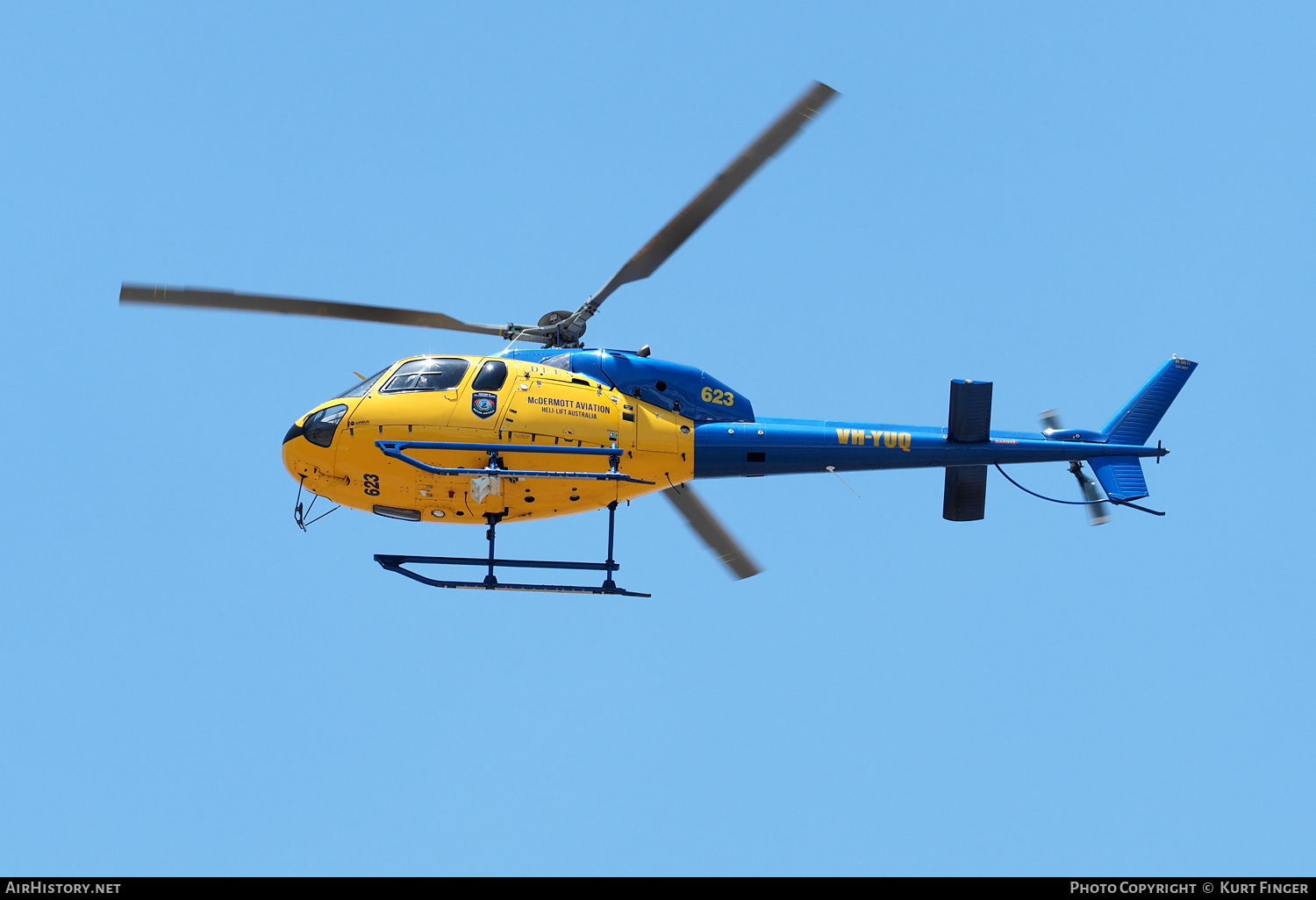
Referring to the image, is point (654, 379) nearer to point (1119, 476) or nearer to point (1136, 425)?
point (1119, 476)

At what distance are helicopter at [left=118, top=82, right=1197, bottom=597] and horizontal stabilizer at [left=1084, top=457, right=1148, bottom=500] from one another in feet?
1.24

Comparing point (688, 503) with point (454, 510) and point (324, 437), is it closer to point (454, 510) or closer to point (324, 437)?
point (454, 510)

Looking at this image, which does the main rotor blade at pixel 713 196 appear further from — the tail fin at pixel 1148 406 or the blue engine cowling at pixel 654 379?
the tail fin at pixel 1148 406

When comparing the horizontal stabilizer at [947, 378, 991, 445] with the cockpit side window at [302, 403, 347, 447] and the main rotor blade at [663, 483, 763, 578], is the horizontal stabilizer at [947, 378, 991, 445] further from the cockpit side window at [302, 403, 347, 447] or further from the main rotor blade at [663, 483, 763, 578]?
the cockpit side window at [302, 403, 347, 447]

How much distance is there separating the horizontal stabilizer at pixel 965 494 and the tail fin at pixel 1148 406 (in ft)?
6.29

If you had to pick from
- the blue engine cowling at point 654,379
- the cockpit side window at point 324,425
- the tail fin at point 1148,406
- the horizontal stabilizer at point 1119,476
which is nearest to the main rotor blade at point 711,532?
the blue engine cowling at point 654,379

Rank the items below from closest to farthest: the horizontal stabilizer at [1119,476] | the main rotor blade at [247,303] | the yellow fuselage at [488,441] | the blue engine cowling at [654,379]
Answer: the main rotor blade at [247,303]
the yellow fuselage at [488,441]
the blue engine cowling at [654,379]
the horizontal stabilizer at [1119,476]

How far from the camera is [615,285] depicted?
1598 cm

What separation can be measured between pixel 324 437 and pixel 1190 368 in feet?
39.0

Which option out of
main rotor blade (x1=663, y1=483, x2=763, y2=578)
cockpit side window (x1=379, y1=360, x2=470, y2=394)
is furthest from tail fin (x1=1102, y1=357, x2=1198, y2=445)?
cockpit side window (x1=379, y1=360, x2=470, y2=394)

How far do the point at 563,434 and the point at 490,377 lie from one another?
114 centimetres

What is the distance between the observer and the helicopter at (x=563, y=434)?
604 inches

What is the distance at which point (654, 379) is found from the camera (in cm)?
1633
